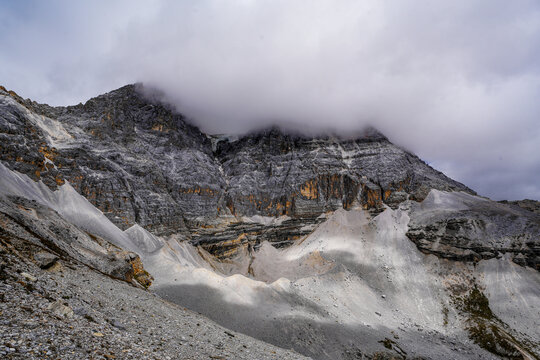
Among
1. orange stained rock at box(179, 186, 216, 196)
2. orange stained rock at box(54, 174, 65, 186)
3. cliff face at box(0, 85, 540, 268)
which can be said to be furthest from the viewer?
orange stained rock at box(179, 186, 216, 196)

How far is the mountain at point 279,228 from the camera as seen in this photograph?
5294 cm

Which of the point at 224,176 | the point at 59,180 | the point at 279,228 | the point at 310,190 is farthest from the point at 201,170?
the point at 59,180

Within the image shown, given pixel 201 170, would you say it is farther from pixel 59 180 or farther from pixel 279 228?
pixel 59 180

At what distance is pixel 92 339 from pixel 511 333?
86237 millimetres

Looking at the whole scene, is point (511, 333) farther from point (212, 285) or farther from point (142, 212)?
point (142, 212)

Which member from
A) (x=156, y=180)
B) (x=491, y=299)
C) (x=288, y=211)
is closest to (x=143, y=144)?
(x=156, y=180)

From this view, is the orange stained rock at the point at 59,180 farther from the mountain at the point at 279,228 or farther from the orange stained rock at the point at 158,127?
the orange stained rock at the point at 158,127

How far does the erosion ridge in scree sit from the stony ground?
82396 mm

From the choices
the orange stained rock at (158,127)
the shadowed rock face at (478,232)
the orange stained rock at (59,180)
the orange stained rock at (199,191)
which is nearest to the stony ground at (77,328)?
the orange stained rock at (59,180)

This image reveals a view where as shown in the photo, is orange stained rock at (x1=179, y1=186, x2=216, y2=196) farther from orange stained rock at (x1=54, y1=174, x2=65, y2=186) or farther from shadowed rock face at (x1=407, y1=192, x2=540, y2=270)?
shadowed rock face at (x1=407, y1=192, x2=540, y2=270)

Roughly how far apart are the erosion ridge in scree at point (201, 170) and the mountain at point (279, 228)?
671 mm

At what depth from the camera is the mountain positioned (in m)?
52.9

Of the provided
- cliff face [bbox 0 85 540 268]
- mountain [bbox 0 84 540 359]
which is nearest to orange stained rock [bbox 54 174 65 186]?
cliff face [bbox 0 85 540 268]

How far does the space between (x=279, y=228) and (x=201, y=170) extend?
4705cm
